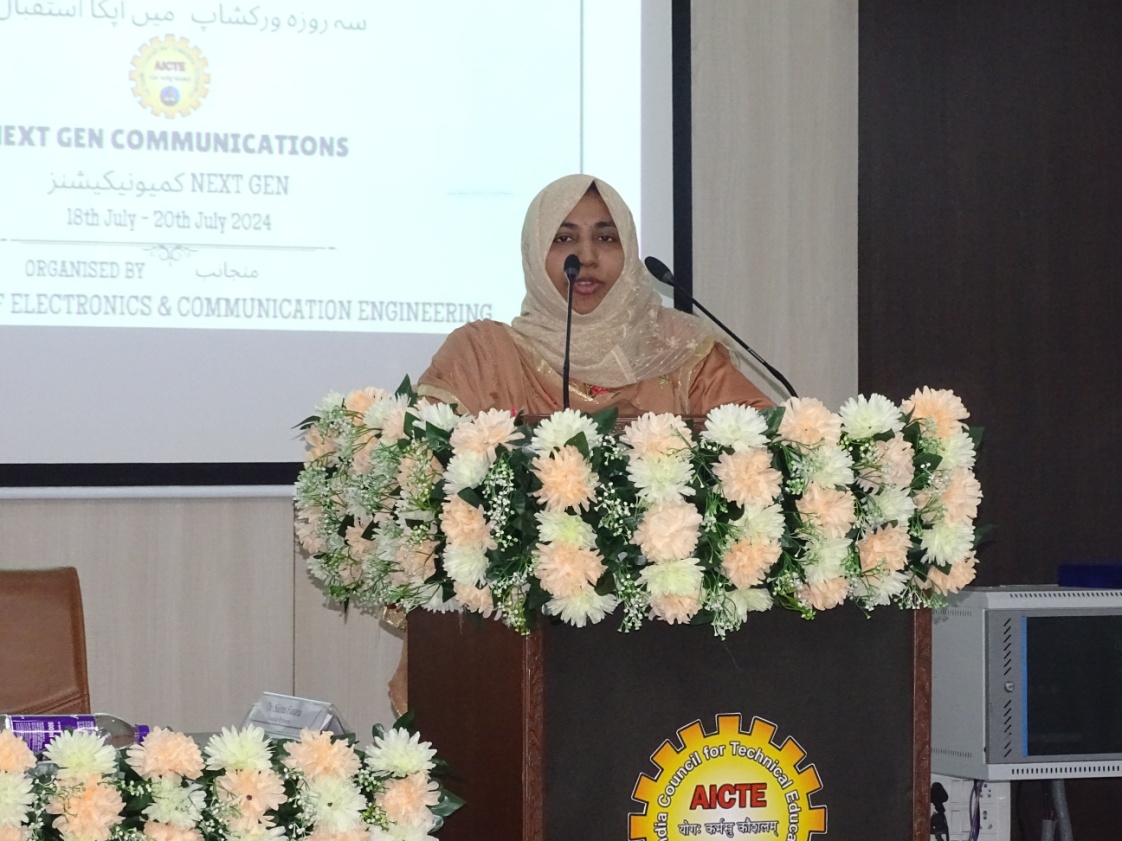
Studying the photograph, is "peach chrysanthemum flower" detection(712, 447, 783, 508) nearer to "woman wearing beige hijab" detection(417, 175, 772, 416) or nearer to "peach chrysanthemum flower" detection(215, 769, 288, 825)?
"peach chrysanthemum flower" detection(215, 769, 288, 825)

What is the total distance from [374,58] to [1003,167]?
1.71 m

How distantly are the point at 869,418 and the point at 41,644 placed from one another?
1.50m

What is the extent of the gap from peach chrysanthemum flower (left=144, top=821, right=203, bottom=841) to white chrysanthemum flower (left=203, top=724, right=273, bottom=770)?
0.06 metres

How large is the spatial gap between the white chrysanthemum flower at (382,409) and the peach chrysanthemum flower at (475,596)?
0.30m

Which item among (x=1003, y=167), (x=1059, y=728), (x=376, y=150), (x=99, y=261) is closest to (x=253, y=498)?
(x=99, y=261)

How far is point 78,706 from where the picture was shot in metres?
2.38

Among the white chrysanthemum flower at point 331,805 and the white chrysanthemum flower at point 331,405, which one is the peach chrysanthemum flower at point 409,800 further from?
the white chrysanthemum flower at point 331,405

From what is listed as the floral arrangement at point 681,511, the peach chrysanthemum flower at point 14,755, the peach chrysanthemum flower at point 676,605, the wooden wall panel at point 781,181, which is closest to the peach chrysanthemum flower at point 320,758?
the peach chrysanthemum flower at point 14,755

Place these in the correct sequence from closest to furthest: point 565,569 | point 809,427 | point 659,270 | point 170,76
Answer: point 565,569, point 809,427, point 659,270, point 170,76

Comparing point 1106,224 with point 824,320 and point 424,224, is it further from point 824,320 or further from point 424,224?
point 424,224

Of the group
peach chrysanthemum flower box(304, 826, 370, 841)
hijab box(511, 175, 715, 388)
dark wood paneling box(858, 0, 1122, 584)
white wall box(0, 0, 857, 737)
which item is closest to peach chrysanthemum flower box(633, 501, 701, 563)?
peach chrysanthemum flower box(304, 826, 370, 841)

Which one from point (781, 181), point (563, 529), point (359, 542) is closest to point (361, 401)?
point (359, 542)

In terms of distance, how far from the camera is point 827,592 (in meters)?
1.61

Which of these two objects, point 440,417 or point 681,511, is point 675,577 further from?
point 440,417
